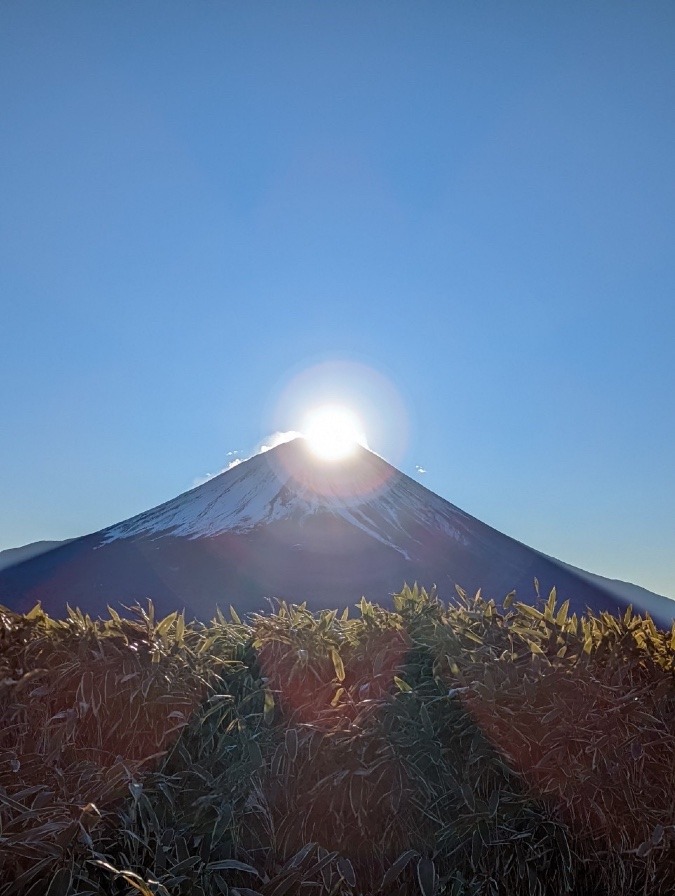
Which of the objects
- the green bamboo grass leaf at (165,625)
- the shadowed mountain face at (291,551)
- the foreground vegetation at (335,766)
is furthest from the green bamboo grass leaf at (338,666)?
the shadowed mountain face at (291,551)

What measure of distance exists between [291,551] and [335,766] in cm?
7836

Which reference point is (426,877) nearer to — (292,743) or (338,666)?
(292,743)

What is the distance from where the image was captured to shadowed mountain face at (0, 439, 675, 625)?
237ft

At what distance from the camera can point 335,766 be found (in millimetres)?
2090

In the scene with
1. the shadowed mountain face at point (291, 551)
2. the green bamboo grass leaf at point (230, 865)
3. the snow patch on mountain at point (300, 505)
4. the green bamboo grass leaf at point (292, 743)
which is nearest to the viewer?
the green bamboo grass leaf at point (230, 865)

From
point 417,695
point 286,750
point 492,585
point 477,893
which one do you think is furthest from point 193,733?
point 492,585

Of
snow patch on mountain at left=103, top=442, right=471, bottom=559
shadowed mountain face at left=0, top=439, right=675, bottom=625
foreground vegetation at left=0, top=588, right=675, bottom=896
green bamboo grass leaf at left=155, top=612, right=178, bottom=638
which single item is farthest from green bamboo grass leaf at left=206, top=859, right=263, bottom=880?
snow patch on mountain at left=103, top=442, right=471, bottom=559

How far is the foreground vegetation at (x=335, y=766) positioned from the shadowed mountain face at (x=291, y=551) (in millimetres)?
62798

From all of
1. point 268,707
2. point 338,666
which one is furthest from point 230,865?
point 338,666

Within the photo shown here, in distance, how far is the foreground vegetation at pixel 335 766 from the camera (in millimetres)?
1871

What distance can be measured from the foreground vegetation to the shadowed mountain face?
2472 inches

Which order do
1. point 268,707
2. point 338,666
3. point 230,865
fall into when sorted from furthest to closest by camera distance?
point 338,666 < point 268,707 < point 230,865

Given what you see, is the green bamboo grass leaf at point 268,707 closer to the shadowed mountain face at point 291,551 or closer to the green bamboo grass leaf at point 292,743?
the green bamboo grass leaf at point 292,743

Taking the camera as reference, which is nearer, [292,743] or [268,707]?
[292,743]
